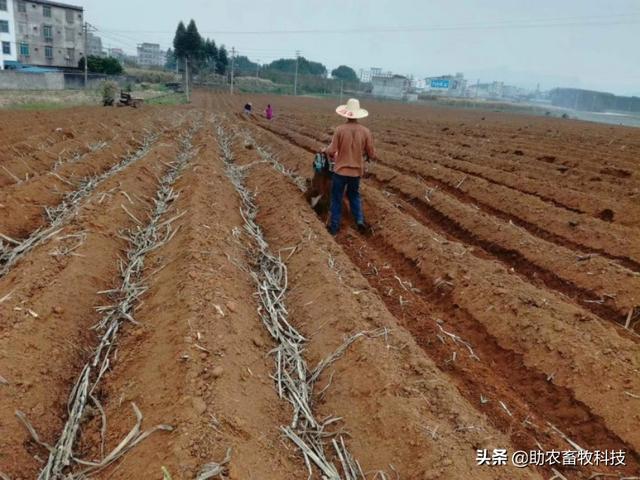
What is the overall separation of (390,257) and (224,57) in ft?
293

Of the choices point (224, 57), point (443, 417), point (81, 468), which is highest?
point (224, 57)

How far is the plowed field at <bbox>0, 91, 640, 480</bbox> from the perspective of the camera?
10.2ft

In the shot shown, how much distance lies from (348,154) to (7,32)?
196 ft

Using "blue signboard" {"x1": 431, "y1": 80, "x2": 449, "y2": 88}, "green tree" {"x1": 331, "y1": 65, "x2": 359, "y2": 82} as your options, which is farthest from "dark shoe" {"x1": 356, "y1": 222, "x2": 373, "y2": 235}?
"green tree" {"x1": 331, "y1": 65, "x2": 359, "y2": 82}

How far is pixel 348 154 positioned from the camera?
288 inches

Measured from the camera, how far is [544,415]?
378 cm

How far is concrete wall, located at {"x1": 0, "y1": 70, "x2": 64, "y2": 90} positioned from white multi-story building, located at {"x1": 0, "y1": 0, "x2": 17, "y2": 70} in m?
14.8

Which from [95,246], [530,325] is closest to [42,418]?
[95,246]

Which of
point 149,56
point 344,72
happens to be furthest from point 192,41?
point 149,56

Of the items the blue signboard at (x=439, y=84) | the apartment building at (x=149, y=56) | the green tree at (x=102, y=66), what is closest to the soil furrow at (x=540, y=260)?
the green tree at (x=102, y=66)

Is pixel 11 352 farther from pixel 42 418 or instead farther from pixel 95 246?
pixel 95 246

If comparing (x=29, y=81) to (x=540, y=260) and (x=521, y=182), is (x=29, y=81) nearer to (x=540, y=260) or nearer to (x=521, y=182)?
(x=521, y=182)

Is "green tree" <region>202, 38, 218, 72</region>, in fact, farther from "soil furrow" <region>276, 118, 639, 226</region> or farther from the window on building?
"soil furrow" <region>276, 118, 639, 226</region>

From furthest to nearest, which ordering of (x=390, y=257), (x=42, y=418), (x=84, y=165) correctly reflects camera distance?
(x=84, y=165)
(x=390, y=257)
(x=42, y=418)
